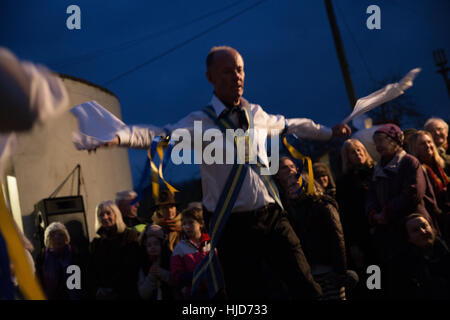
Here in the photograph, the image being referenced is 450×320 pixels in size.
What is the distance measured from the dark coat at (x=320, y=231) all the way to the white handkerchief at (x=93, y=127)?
1813 millimetres

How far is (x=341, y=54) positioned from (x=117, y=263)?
18.6 ft

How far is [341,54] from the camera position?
867 centimetres

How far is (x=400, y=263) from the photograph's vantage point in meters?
3.82

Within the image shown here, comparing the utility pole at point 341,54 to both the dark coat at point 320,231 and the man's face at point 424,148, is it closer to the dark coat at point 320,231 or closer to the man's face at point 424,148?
the man's face at point 424,148

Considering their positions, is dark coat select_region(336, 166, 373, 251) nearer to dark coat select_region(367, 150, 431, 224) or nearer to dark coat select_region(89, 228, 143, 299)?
dark coat select_region(367, 150, 431, 224)

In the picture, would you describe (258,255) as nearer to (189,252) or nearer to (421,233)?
(189,252)

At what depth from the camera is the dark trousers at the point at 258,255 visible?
2.76m

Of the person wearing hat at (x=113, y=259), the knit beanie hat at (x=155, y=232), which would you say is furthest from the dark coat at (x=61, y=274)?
the knit beanie hat at (x=155, y=232)

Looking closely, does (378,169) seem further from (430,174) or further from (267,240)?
(267,240)

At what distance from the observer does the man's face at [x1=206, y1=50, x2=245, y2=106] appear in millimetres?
2932

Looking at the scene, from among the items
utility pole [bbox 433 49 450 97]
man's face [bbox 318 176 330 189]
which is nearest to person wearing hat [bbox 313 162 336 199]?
man's face [bbox 318 176 330 189]

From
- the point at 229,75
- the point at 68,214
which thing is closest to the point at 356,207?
the point at 229,75
